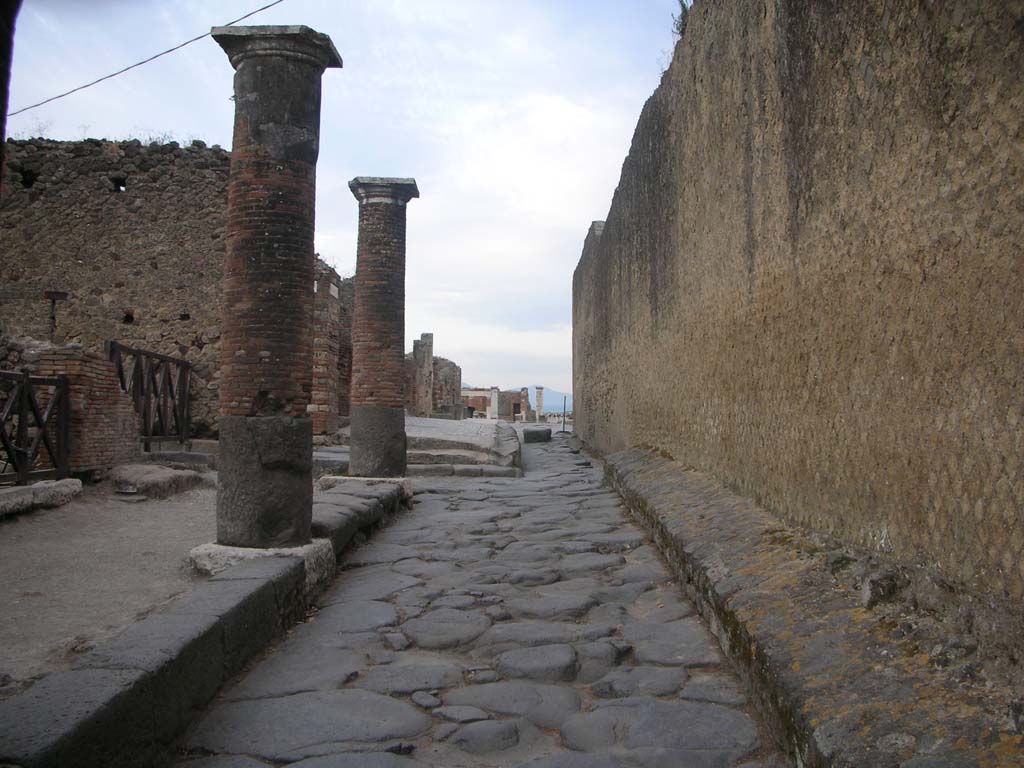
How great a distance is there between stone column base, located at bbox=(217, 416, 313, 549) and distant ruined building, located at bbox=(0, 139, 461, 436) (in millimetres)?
8527

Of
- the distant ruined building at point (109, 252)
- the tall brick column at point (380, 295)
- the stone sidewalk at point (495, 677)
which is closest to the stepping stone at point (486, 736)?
the stone sidewalk at point (495, 677)

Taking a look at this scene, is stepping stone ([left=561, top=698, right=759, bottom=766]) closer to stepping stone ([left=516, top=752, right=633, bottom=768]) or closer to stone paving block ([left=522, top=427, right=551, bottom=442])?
stepping stone ([left=516, top=752, right=633, bottom=768])

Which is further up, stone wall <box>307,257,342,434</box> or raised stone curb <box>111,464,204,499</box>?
stone wall <box>307,257,342,434</box>

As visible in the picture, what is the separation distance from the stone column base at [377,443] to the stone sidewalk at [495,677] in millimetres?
3791

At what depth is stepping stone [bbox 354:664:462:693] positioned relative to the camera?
10.3 ft

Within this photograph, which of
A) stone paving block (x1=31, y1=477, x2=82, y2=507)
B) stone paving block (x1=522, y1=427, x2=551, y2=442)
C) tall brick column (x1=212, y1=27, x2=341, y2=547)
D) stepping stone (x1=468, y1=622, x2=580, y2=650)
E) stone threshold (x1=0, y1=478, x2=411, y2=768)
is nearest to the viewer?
stone threshold (x1=0, y1=478, x2=411, y2=768)

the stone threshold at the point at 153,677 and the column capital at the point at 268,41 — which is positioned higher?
the column capital at the point at 268,41

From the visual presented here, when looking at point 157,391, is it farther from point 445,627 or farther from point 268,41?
point 445,627

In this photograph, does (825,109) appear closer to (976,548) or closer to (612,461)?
(976,548)

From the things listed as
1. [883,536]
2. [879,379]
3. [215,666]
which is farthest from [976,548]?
[215,666]

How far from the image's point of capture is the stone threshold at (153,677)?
2068 millimetres

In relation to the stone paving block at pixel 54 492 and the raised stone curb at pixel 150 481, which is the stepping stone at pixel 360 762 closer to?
the stone paving block at pixel 54 492

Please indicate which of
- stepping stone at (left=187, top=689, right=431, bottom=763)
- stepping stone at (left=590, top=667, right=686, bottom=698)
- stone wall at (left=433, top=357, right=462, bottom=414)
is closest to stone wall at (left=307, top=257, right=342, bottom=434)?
stepping stone at (left=187, top=689, right=431, bottom=763)

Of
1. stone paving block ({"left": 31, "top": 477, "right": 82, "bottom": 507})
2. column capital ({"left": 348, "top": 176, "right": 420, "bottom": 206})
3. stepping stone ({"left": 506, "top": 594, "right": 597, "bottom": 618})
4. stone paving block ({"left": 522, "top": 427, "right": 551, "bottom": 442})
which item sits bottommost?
stepping stone ({"left": 506, "top": 594, "right": 597, "bottom": 618})
